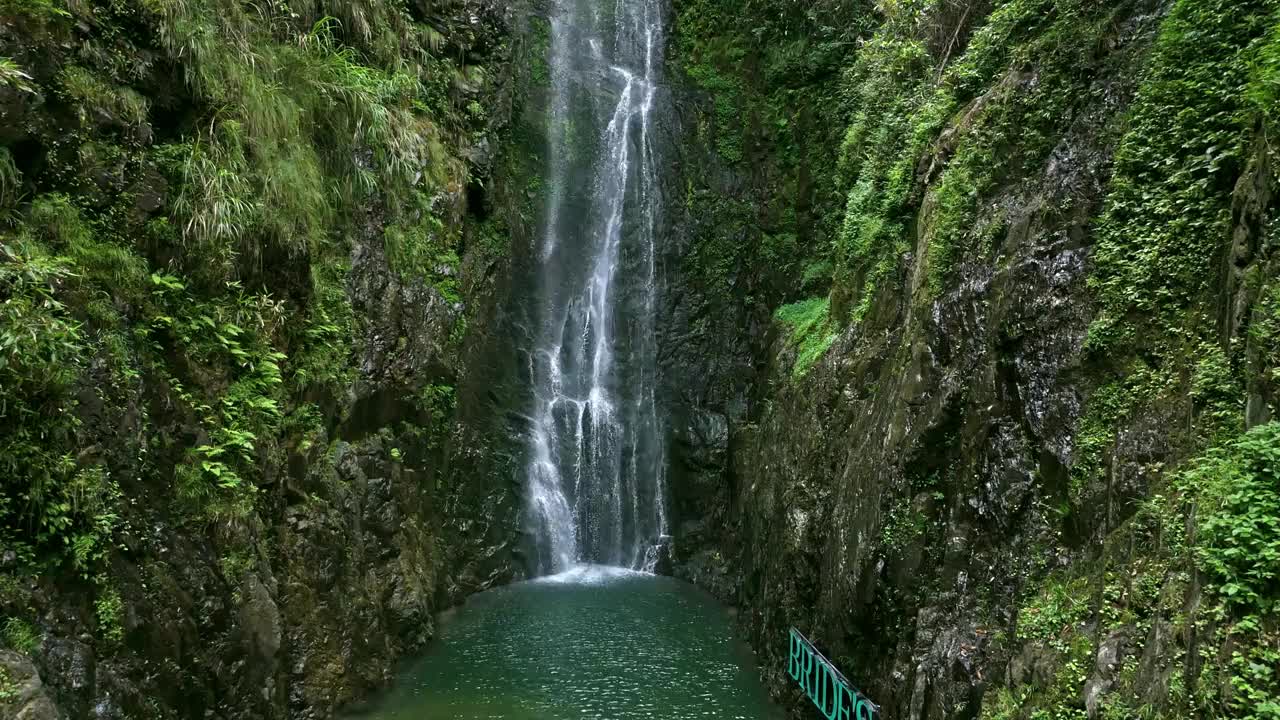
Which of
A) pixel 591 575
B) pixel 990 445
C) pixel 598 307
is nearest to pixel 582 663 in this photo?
pixel 591 575

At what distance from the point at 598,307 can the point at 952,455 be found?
1227 centimetres

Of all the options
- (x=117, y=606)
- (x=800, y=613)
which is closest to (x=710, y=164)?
(x=800, y=613)

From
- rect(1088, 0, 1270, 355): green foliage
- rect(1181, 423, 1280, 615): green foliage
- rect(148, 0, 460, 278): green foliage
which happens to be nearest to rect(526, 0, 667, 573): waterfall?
rect(148, 0, 460, 278): green foliage

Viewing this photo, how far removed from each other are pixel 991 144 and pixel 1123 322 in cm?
278

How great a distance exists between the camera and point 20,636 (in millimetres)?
5234

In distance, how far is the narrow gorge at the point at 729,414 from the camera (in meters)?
4.89

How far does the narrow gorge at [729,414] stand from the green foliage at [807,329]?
12cm

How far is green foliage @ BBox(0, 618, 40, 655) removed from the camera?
5172 millimetres

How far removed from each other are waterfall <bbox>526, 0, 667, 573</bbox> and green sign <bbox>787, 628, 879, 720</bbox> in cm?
737

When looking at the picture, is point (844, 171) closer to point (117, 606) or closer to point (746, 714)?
point (746, 714)

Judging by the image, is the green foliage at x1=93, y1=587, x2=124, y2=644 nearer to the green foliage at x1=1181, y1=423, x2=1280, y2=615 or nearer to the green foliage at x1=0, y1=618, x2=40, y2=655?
the green foliage at x1=0, y1=618, x2=40, y2=655

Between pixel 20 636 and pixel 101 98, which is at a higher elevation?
pixel 101 98

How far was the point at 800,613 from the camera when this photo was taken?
984cm

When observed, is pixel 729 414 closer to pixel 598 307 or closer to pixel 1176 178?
pixel 598 307
